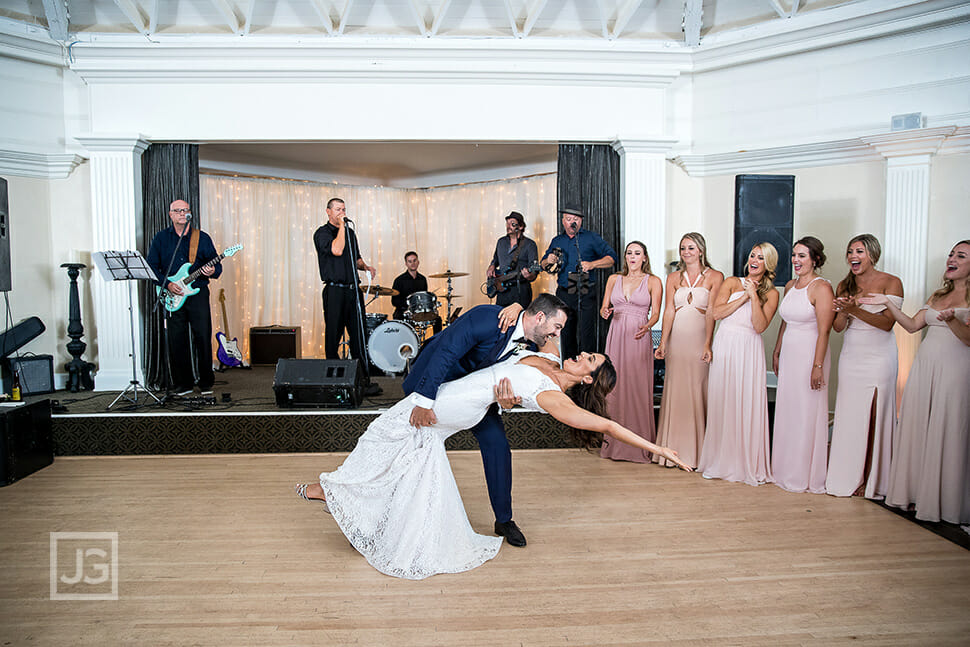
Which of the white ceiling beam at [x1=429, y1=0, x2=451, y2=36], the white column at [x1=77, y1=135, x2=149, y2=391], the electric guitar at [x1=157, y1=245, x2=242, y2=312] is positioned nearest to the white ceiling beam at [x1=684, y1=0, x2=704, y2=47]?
the white ceiling beam at [x1=429, y1=0, x2=451, y2=36]

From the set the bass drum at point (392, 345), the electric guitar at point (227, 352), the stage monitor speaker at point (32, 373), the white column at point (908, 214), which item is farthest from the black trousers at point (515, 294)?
the stage monitor speaker at point (32, 373)

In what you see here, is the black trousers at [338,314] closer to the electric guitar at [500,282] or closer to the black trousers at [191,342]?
the black trousers at [191,342]

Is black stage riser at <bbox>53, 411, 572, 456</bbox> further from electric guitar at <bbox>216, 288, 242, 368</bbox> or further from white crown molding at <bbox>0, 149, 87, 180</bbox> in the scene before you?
electric guitar at <bbox>216, 288, 242, 368</bbox>

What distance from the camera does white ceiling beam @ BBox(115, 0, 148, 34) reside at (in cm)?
569

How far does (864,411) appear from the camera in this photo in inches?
153

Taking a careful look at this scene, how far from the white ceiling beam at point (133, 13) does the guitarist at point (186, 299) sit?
1779 mm

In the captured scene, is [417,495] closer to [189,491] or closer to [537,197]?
[189,491]

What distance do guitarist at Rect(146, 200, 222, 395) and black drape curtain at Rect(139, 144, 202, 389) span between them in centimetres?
56

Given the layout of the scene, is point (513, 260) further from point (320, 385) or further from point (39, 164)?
point (39, 164)

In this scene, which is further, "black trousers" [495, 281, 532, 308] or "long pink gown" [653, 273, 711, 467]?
"black trousers" [495, 281, 532, 308]

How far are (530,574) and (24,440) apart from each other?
369cm

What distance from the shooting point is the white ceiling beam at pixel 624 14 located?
5801 millimetres

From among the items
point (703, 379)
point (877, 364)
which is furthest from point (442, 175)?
point (877, 364)

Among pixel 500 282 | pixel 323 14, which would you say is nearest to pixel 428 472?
pixel 500 282
